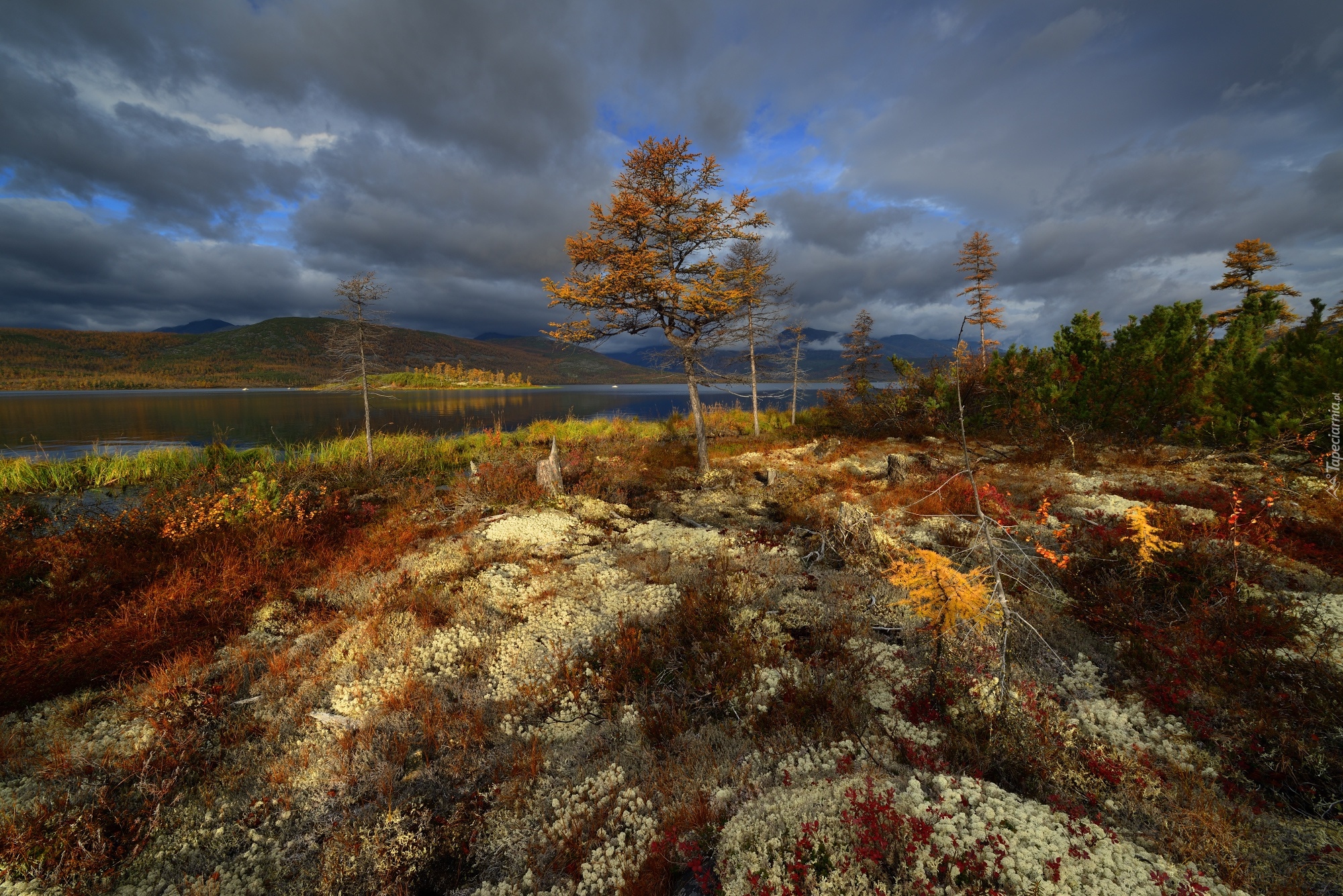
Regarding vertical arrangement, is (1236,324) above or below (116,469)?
above

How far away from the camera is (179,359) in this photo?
11481 centimetres

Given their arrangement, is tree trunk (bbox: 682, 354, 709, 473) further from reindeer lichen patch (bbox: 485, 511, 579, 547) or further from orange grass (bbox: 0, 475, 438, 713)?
orange grass (bbox: 0, 475, 438, 713)

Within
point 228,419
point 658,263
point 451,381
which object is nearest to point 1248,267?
point 658,263

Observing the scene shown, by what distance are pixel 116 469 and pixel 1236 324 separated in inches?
1140

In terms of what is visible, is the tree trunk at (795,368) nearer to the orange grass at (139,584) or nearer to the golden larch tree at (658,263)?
the golden larch tree at (658,263)

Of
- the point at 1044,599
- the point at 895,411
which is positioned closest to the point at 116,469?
the point at 1044,599

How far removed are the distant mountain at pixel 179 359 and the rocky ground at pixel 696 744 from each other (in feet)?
178

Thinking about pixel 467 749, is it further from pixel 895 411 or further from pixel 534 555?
pixel 895 411

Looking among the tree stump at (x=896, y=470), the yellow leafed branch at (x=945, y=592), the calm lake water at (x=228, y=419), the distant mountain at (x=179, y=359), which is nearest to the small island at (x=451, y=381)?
the distant mountain at (x=179, y=359)

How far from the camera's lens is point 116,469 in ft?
41.5

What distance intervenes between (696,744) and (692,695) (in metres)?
0.68

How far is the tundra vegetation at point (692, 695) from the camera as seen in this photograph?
2.69 m

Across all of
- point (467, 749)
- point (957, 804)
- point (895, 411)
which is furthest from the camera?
point (895, 411)

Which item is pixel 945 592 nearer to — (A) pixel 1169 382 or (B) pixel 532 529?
(B) pixel 532 529
